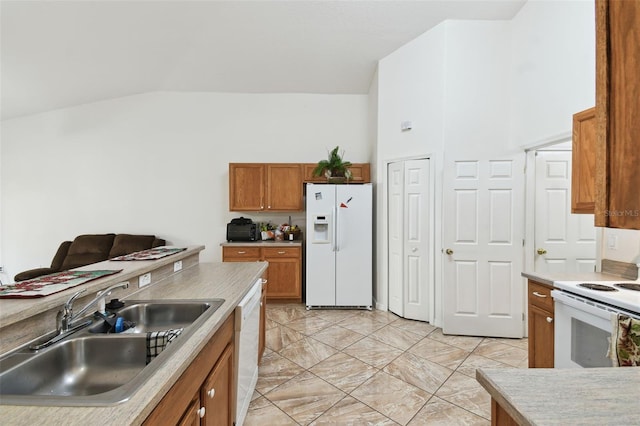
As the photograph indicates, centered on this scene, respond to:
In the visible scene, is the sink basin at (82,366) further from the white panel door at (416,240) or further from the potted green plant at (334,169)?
the potted green plant at (334,169)

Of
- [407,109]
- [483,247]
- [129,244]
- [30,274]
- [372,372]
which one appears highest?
[407,109]

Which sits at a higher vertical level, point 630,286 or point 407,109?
point 407,109

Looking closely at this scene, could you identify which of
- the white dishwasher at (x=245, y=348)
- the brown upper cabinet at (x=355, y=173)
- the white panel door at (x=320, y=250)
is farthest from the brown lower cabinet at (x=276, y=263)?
the white dishwasher at (x=245, y=348)

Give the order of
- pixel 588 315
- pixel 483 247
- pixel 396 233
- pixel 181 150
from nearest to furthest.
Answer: pixel 588 315 < pixel 483 247 < pixel 396 233 < pixel 181 150

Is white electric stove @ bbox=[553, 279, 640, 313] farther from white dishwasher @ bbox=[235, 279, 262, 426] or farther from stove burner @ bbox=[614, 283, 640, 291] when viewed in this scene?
white dishwasher @ bbox=[235, 279, 262, 426]

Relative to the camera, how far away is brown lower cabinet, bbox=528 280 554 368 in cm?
212

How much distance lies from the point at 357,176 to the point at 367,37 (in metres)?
1.84

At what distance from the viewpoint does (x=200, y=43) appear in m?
3.75

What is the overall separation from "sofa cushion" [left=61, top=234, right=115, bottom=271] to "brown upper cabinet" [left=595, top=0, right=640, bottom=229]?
567 centimetres

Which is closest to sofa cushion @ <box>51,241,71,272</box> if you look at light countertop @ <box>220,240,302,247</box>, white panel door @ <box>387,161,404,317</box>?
light countertop @ <box>220,240,302,247</box>

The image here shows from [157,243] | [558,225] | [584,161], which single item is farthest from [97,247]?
[558,225]

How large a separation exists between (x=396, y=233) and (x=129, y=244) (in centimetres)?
402

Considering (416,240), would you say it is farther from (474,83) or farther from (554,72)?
(554,72)

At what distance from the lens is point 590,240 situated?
3.12m
